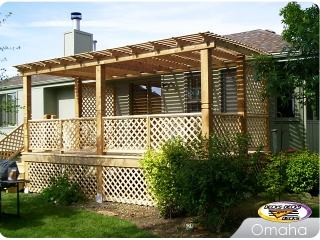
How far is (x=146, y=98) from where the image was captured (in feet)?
43.3

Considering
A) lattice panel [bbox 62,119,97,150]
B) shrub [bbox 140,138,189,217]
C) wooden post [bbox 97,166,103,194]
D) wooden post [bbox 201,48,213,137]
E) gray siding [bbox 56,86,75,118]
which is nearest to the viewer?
shrub [bbox 140,138,189,217]

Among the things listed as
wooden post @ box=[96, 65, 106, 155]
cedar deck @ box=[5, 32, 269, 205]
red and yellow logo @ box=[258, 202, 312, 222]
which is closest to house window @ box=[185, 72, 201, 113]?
cedar deck @ box=[5, 32, 269, 205]

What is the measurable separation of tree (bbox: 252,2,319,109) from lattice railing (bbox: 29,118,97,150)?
4801 millimetres

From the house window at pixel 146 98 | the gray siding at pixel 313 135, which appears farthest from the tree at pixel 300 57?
the house window at pixel 146 98

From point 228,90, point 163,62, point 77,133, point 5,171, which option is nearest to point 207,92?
point 163,62

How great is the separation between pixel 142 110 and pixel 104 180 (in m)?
4.44

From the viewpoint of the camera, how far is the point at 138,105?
13414 millimetres

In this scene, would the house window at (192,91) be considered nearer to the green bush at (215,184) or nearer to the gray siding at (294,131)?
the gray siding at (294,131)

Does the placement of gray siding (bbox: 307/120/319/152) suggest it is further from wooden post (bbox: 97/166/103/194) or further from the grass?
wooden post (bbox: 97/166/103/194)

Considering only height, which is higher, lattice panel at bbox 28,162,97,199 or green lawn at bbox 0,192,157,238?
lattice panel at bbox 28,162,97,199

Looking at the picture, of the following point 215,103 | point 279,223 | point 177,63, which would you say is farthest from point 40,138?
point 279,223

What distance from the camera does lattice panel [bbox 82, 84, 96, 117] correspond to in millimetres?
13656

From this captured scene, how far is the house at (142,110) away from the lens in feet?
26.5

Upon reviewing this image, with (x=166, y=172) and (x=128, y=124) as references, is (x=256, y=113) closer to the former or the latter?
(x=128, y=124)
